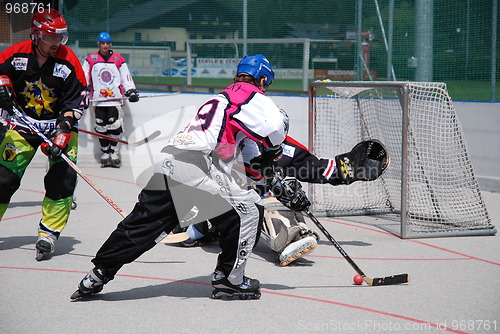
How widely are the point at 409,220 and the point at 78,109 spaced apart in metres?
3.04

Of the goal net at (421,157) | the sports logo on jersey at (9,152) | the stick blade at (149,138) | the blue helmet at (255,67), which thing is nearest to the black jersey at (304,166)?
the goal net at (421,157)

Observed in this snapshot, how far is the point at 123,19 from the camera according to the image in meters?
12.0

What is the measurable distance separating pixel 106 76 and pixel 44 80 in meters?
5.00

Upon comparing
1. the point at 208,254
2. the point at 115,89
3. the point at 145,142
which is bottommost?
the point at 208,254

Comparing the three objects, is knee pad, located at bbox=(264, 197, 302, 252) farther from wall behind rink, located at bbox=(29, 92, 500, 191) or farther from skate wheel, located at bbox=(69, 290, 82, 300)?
wall behind rink, located at bbox=(29, 92, 500, 191)

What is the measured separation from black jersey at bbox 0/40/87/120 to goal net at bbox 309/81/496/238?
2.53m

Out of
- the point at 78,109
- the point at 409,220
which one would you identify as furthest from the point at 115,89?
the point at 409,220

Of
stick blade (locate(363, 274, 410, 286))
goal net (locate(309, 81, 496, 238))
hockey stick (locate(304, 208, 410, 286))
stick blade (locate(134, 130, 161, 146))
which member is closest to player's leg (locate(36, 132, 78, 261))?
hockey stick (locate(304, 208, 410, 286))

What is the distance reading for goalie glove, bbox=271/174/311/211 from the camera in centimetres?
435

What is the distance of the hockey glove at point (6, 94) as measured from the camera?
16.4ft

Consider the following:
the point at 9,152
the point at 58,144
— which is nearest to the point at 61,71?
the point at 58,144

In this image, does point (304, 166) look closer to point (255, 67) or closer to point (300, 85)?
point (255, 67)

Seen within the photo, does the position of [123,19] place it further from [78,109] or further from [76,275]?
[76,275]

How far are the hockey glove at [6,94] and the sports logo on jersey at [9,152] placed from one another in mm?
265
